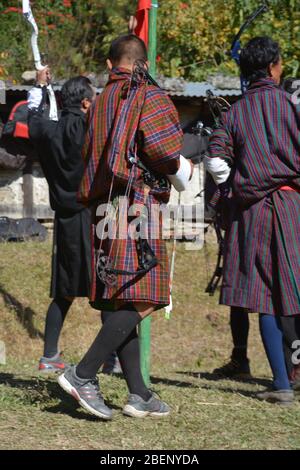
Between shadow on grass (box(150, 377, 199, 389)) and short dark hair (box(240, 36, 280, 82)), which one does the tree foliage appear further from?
short dark hair (box(240, 36, 280, 82))

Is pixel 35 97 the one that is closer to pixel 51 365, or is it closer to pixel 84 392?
pixel 51 365

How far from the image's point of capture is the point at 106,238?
4.24 meters

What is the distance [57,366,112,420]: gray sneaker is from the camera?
4.14 m

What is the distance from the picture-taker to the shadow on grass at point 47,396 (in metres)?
4.45

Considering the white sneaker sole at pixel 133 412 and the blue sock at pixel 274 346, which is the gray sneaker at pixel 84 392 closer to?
the white sneaker sole at pixel 133 412

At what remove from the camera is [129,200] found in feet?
13.9

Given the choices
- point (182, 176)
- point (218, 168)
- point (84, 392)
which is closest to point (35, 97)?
point (218, 168)

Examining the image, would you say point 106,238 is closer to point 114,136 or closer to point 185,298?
point 114,136

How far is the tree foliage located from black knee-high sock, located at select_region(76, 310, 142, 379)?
838 centimetres

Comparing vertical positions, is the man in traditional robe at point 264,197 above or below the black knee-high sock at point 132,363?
above

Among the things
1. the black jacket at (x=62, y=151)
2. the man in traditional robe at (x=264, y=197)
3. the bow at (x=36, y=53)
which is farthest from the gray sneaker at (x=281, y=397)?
the bow at (x=36, y=53)

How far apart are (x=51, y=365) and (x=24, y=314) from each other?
282 cm

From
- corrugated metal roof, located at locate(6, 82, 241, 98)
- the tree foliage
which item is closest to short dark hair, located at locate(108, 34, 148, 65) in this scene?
corrugated metal roof, located at locate(6, 82, 241, 98)

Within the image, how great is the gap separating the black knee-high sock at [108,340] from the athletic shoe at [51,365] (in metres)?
1.88
